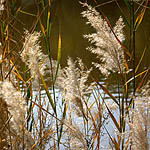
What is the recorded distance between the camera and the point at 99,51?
1.10m

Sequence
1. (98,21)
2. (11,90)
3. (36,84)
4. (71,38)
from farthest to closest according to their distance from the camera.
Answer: (71,38), (36,84), (98,21), (11,90)

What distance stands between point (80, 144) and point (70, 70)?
0.78ft

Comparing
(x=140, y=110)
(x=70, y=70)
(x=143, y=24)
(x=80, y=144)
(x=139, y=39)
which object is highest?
(x=143, y=24)

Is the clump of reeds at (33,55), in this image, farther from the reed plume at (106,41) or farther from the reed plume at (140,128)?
the reed plume at (140,128)

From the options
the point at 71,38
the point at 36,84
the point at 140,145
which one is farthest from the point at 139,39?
the point at 140,145

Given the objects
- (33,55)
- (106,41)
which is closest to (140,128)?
(106,41)

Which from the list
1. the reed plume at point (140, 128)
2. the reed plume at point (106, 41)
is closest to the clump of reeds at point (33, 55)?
the reed plume at point (106, 41)

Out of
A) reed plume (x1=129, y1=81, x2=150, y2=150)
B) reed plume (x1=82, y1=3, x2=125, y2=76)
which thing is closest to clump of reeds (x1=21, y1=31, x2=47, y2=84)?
reed plume (x1=82, y1=3, x2=125, y2=76)

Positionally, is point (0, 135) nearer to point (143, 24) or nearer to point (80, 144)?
point (80, 144)

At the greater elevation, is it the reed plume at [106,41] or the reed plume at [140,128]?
the reed plume at [106,41]

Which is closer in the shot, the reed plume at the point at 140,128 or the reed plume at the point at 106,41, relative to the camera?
the reed plume at the point at 140,128

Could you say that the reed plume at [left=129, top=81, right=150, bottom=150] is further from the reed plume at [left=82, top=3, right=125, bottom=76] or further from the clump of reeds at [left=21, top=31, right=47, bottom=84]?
the clump of reeds at [left=21, top=31, right=47, bottom=84]

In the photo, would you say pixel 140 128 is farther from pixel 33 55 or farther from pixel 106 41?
pixel 33 55

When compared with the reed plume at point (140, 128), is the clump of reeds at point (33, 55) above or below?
above
